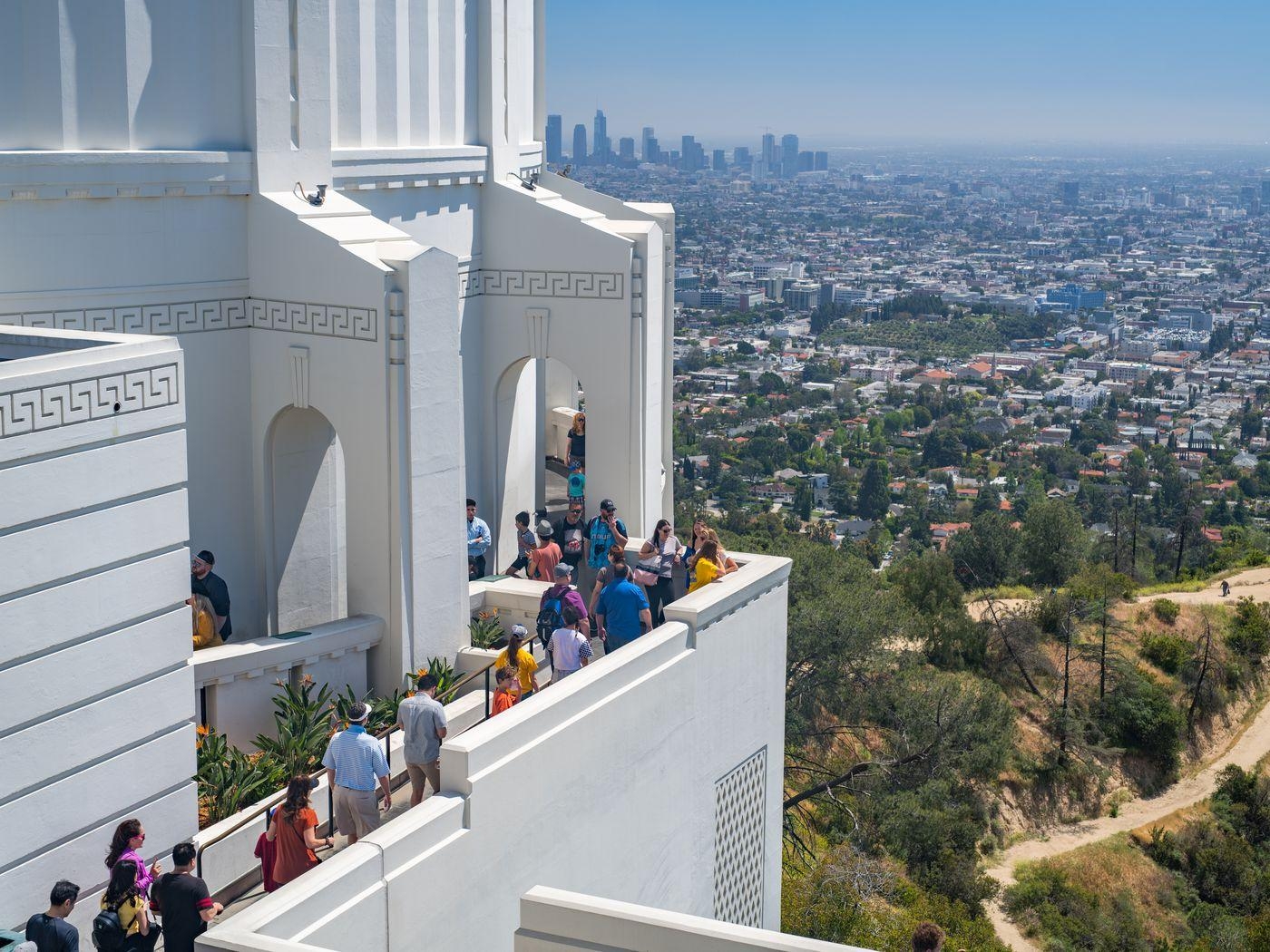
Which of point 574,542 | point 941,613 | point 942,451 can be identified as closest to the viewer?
point 574,542

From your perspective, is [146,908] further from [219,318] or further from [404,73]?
[404,73]

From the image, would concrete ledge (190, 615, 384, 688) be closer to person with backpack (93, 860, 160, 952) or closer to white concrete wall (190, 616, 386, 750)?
white concrete wall (190, 616, 386, 750)

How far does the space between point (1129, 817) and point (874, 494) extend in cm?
4802

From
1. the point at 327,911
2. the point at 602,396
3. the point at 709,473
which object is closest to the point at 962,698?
the point at 602,396

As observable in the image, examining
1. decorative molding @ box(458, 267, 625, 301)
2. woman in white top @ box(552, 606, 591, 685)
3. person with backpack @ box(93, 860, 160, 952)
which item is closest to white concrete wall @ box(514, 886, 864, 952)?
person with backpack @ box(93, 860, 160, 952)

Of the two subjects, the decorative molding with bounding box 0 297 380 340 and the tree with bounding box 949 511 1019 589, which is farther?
the tree with bounding box 949 511 1019 589

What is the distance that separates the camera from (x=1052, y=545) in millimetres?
46688

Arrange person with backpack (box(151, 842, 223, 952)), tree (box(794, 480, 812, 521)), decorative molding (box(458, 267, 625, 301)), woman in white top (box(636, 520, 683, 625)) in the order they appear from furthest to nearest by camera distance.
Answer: tree (box(794, 480, 812, 521)) → decorative molding (box(458, 267, 625, 301)) → woman in white top (box(636, 520, 683, 625)) → person with backpack (box(151, 842, 223, 952))

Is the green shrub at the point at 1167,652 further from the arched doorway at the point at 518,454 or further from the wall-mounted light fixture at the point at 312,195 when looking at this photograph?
the wall-mounted light fixture at the point at 312,195

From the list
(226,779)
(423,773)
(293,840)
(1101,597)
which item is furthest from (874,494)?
(293,840)

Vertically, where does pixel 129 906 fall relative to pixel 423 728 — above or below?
below

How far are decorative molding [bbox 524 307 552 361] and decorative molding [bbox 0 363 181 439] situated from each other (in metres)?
6.38

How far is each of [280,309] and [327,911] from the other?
5173mm

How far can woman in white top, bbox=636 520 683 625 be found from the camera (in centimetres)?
1194
